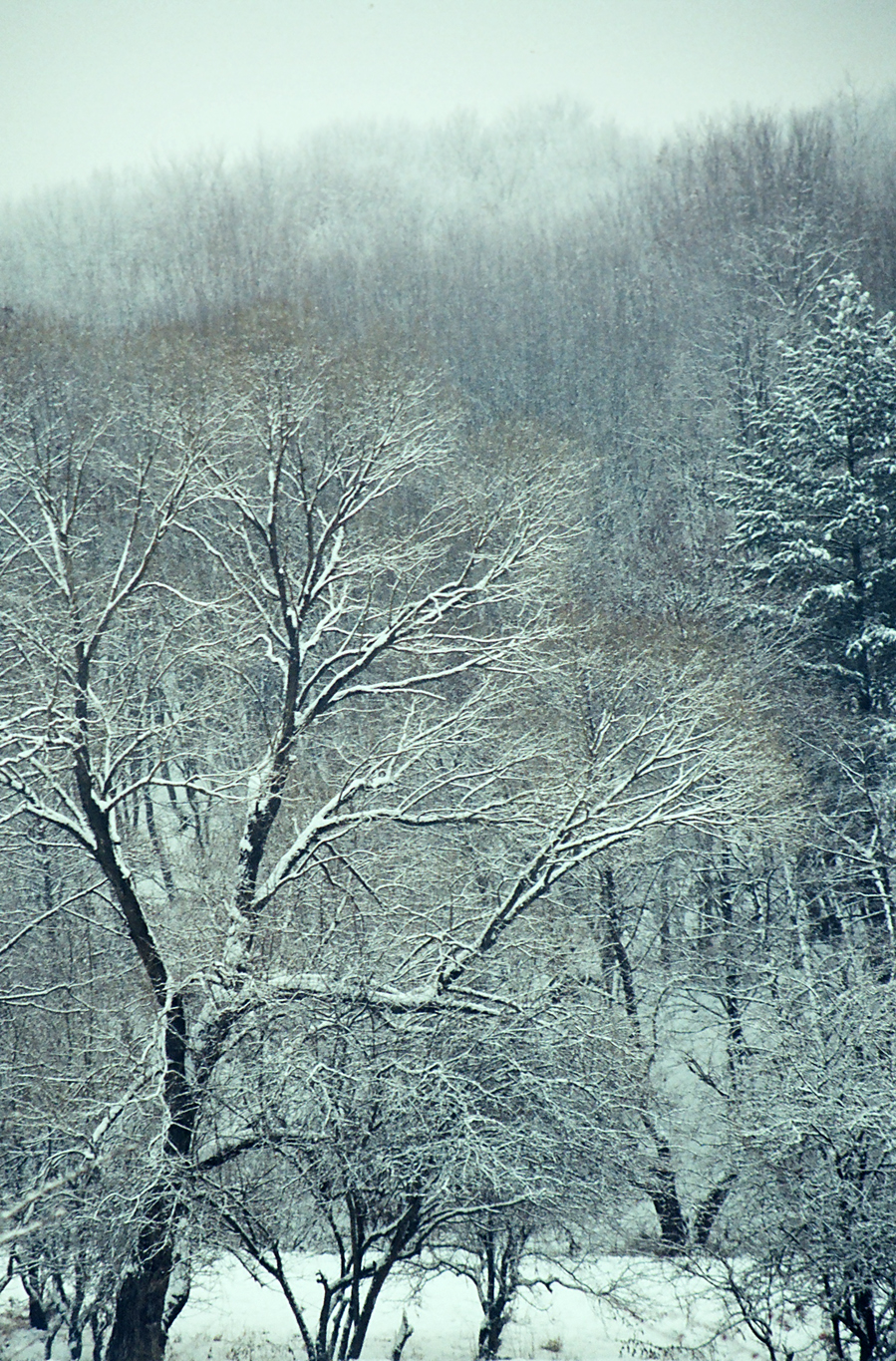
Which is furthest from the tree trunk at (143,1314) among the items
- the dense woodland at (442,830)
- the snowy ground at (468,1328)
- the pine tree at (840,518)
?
the pine tree at (840,518)

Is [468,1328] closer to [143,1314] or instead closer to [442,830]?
[143,1314]

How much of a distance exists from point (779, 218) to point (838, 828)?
91.1 ft

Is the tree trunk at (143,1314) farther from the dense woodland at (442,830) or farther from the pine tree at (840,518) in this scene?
the pine tree at (840,518)

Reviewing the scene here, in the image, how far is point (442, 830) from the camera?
14.3 metres

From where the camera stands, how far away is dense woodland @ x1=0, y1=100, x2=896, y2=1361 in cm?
744

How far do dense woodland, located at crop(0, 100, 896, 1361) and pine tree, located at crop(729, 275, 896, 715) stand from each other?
11 centimetres

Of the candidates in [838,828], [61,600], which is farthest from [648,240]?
[61,600]

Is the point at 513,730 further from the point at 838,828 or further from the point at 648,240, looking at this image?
the point at 648,240

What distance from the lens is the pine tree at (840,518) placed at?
1797 cm

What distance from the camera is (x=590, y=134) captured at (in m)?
59.4

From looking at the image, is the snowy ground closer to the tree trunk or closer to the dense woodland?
the dense woodland

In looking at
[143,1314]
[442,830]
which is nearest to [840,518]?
[442,830]

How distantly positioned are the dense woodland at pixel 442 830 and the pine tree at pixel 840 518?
0.35 feet

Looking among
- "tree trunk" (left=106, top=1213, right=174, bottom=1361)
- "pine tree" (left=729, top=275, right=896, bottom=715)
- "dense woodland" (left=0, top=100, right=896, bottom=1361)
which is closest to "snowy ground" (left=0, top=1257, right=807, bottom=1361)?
"dense woodland" (left=0, top=100, right=896, bottom=1361)
